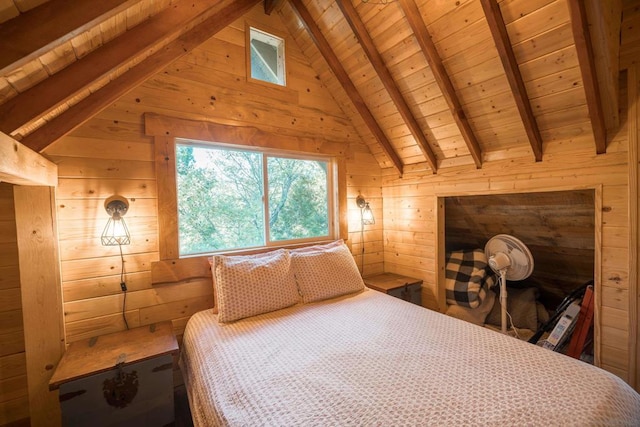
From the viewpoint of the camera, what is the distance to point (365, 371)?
1200mm

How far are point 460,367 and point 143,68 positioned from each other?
2.37m

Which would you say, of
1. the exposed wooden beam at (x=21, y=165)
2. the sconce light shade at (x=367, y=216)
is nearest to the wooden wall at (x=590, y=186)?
the sconce light shade at (x=367, y=216)

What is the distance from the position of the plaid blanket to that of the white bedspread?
49.6 inches

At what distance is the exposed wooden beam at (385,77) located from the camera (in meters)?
1.98

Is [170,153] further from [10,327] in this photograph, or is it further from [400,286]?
[400,286]

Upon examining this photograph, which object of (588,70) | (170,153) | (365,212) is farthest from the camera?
(365,212)

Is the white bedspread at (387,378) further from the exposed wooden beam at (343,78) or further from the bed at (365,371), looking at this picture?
the exposed wooden beam at (343,78)

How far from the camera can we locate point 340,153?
2811 millimetres

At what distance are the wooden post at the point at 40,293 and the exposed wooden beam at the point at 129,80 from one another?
324 millimetres

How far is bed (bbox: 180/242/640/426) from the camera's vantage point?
958 millimetres

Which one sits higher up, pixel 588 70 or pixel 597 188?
pixel 588 70

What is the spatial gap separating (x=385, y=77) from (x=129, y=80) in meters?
1.79

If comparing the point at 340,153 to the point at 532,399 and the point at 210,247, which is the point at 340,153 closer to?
the point at 210,247

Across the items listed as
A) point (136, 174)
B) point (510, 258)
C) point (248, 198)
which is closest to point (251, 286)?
point (248, 198)
